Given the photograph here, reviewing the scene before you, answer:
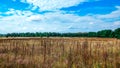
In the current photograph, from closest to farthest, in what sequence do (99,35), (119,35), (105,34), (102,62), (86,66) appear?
(86,66) → (102,62) → (119,35) → (105,34) → (99,35)

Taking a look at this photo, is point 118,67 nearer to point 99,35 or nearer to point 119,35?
point 119,35

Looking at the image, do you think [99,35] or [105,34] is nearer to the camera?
[105,34]

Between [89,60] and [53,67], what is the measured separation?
56.5 inches

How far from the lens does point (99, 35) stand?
5098 inches

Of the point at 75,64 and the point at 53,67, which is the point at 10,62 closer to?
the point at 53,67

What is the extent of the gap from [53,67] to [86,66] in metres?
1.11

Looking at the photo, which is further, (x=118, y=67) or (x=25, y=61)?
(x=25, y=61)

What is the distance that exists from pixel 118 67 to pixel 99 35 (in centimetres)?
12307

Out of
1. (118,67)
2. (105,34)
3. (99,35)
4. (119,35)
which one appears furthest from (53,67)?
(99,35)

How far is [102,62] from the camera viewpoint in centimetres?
843

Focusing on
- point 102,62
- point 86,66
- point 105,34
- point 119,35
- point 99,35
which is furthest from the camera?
point 99,35

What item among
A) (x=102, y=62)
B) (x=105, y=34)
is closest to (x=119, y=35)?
(x=105, y=34)

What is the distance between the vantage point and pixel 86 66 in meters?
7.84

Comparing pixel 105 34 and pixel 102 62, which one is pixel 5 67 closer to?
pixel 102 62
